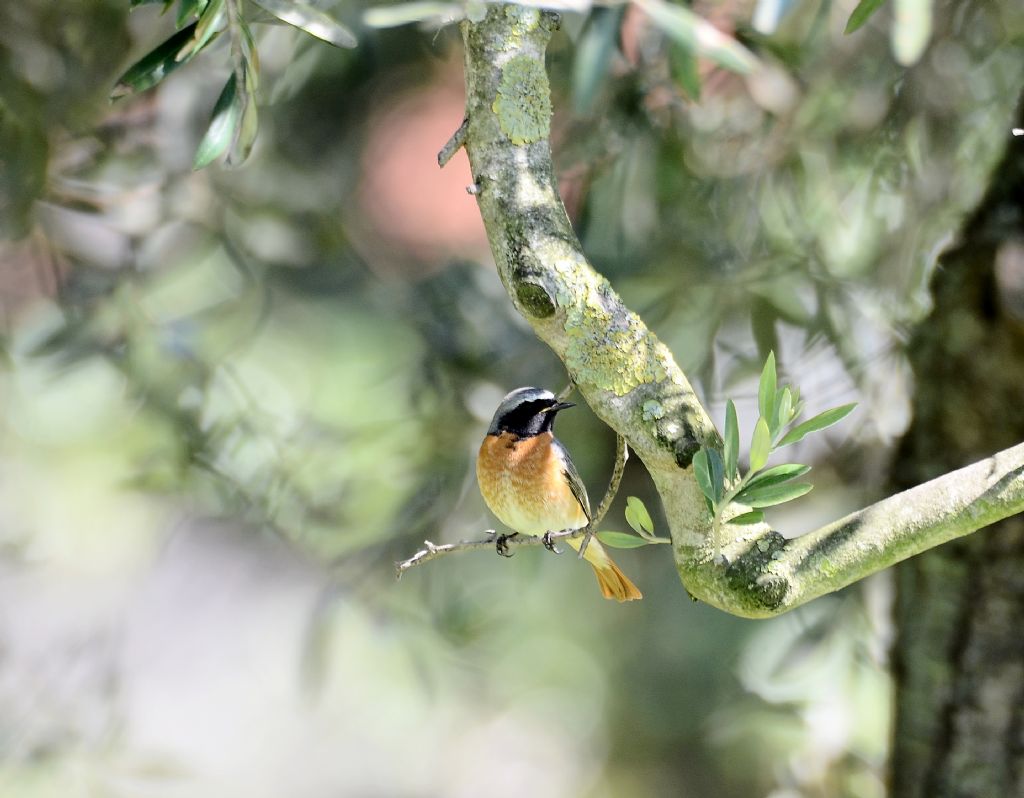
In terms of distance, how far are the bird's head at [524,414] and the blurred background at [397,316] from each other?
0.61 metres

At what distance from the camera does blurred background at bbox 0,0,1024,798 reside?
3.02 meters

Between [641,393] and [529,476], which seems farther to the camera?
[529,476]

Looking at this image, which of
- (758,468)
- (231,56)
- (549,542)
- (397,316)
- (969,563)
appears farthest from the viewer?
(397,316)

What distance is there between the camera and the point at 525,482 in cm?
242

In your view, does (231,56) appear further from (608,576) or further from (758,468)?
(608,576)

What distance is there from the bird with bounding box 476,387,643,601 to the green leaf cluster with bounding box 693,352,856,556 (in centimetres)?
115

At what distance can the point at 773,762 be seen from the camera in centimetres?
365

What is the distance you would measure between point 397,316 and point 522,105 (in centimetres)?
199

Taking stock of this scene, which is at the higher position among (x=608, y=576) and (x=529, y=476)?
(x=529, y=476)

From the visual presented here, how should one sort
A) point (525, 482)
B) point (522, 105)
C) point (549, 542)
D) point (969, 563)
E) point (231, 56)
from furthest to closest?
point (969, 563) < point (525, 482) < point (549, 542) < point (231, 56) < point (522, 105)

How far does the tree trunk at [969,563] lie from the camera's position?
2568mm

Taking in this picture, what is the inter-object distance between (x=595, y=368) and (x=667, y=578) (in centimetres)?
257

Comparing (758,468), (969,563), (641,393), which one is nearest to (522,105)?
(641,393)

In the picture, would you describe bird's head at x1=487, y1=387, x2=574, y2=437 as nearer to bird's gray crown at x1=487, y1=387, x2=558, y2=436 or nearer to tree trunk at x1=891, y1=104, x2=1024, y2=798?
bird's gray crown at x1=487, y1=387, x2=558, y2=436
